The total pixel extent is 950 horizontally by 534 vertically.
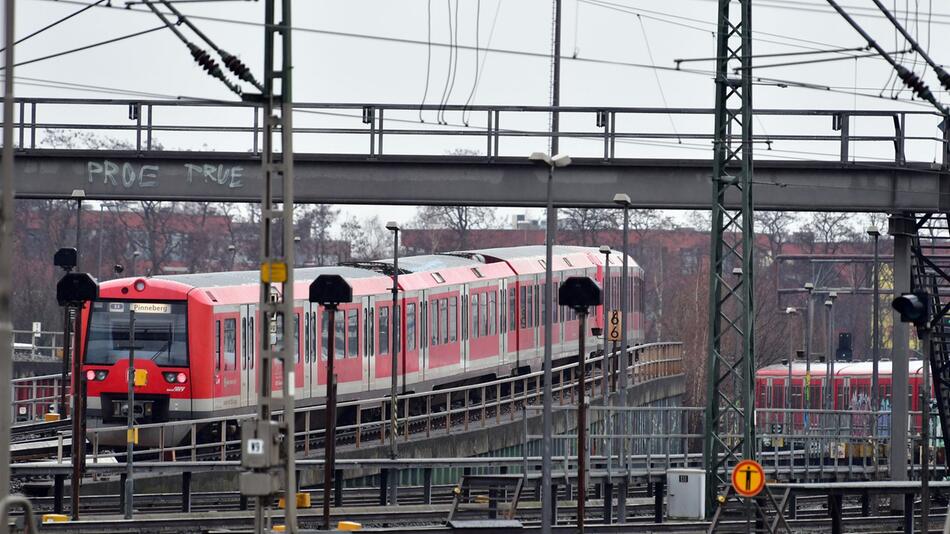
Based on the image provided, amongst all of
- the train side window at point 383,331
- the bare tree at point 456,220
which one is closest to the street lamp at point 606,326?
the train side window at point 383,331

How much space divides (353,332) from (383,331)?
1.38 metres

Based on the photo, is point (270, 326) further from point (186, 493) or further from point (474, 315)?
point (474, 315)

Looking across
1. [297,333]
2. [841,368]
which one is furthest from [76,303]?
[841,368]

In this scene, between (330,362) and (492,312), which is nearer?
(330,362)

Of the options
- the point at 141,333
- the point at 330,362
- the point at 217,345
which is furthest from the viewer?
the point at 141,333

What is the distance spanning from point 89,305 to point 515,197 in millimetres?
11185

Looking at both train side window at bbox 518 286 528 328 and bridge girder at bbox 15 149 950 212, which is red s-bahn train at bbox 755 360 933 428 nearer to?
train side window at bbox 518 286 528 328

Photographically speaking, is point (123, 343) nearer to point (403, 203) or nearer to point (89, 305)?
point (89, 305)

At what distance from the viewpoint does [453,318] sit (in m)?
42.1

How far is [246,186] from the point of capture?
26469 mm

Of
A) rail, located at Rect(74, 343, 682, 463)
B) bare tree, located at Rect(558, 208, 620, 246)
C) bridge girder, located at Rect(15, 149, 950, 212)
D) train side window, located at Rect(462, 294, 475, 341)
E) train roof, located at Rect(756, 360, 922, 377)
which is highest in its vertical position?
bare tree, located at Rect(558, 208, 620, 246)

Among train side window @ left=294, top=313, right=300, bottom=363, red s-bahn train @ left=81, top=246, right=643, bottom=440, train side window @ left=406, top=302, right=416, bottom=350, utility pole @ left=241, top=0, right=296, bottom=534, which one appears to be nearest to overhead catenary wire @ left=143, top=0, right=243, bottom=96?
utility pole @ left=241, top=0, right=296, bottom=534

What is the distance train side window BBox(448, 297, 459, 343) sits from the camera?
4197cm

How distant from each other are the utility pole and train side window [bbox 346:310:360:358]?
62.1ft
